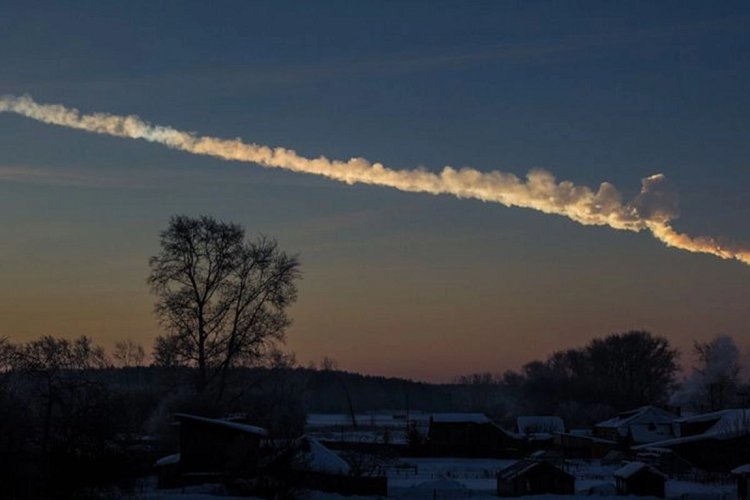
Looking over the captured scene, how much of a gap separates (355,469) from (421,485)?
4.61 m

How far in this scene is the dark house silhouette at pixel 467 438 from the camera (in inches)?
3760

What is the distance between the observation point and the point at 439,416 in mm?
98688

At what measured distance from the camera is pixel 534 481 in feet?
188

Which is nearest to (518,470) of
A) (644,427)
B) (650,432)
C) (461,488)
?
(461,488)

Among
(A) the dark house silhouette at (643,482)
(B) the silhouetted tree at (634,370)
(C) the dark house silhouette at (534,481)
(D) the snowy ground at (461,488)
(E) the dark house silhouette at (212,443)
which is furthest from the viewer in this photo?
(B) the silhouetted tree at (634,370)

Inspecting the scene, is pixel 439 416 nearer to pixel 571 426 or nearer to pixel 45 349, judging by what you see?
pixel 571 426

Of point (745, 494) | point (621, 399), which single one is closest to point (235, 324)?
point (745, 494)

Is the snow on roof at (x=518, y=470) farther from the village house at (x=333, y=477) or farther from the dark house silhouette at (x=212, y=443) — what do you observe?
the dark house silhouette at (x=212, y=443)

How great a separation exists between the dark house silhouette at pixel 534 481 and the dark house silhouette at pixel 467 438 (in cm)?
3752

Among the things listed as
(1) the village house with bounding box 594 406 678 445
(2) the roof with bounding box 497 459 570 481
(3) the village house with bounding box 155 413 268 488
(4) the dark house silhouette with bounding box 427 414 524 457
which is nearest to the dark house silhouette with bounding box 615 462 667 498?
(2) the roof with bounding box 497 459 570 481

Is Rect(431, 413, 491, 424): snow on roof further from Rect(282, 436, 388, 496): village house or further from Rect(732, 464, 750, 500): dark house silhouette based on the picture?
Rect(732, 464, 750, 500): dark house silhouette

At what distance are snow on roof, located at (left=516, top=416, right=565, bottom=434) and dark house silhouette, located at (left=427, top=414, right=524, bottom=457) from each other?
14393 millimetres

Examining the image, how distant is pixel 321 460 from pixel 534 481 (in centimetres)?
1289

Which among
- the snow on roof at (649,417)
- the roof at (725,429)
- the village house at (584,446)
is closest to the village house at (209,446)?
the roof at (725,429)
